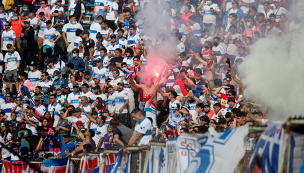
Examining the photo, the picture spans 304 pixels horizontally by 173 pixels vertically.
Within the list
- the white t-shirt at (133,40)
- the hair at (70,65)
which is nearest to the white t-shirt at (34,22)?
the hair at (70,65)

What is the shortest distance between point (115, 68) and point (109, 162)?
19.4 feet

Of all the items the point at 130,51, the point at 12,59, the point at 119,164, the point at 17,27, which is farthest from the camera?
the point at 17,27

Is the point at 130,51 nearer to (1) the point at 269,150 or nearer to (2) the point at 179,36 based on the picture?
(2) the point at 179,36

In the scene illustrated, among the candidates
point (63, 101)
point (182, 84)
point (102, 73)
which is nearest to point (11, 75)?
point (63, 101)

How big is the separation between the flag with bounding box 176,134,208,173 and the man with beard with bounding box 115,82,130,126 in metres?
6.44

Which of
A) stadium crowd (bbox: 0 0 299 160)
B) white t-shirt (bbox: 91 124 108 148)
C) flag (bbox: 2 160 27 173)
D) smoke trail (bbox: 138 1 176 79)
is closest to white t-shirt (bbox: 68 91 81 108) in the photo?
stadium crowd (bbox: 0 0 299 160)

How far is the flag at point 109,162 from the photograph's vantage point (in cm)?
591

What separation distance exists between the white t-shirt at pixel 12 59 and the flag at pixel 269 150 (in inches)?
506

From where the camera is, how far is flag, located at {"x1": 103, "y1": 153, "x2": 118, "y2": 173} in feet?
19.4

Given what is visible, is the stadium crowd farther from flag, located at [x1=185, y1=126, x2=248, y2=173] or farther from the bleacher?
flag, located at [x1=185, y1=126, x2=248, y2=173]

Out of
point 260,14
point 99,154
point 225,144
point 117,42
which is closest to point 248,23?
point 260,14

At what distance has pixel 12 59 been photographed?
46.8 feet

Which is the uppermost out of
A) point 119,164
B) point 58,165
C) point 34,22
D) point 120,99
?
point 34,22

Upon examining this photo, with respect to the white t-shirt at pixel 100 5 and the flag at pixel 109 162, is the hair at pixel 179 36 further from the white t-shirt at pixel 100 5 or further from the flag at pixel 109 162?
the flag at pixel 109 162
